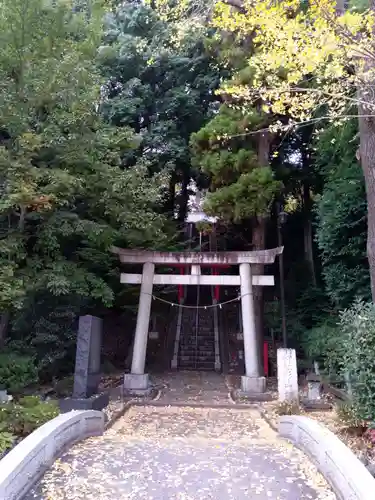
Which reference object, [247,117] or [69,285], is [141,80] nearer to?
[247,117]

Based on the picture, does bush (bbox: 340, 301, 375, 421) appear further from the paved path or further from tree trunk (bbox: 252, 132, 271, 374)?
tree trunk (bbox: 252, 132, 271, 374)

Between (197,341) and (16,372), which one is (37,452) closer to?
(16,372)

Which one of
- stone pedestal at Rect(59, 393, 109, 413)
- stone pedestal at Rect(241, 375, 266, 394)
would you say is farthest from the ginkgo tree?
stone pedestal at Rect(241, 375, 266, 394)

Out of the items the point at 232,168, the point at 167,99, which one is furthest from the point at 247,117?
the point at 167,99

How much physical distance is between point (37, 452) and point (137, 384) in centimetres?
693

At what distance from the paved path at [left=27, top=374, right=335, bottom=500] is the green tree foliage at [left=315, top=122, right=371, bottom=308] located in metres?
4.54

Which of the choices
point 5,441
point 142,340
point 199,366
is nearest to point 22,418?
point 5,441

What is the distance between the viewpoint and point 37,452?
418cm

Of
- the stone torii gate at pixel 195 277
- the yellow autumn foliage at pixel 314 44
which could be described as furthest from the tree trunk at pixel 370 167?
the stone torii gate at pixel 195 277

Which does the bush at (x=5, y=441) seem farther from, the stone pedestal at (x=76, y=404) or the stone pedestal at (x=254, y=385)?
the stone pedestal at (x=254, y=385)

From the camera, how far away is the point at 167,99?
1583cm

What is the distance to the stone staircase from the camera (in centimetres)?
1524

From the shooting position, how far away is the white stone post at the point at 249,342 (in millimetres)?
10930

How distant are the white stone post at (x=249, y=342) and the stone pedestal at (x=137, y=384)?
2.36 metres
